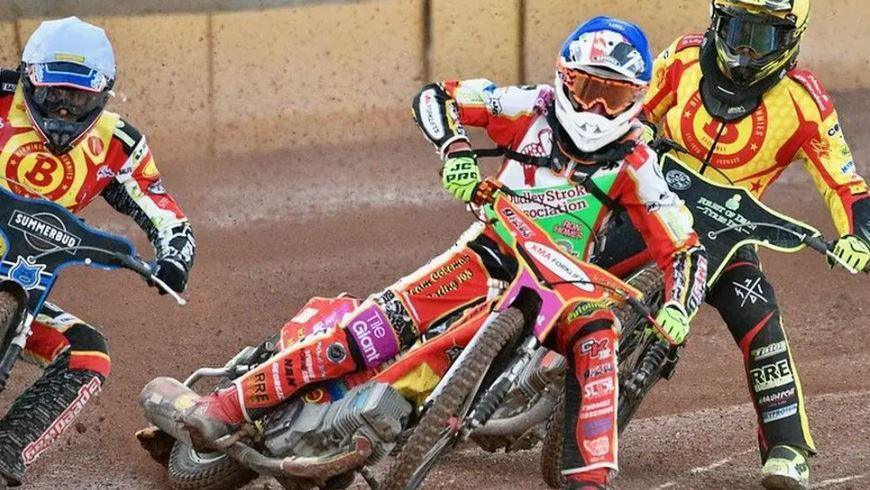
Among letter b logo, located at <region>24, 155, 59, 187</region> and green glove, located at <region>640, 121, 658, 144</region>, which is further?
green glove, located at <region>640, 121, 658, 144</region>

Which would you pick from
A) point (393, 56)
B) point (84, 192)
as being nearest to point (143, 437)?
point (84, 192)

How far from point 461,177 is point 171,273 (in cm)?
136

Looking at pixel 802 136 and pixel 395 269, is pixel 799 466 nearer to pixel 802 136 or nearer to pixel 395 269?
pixel 802 136

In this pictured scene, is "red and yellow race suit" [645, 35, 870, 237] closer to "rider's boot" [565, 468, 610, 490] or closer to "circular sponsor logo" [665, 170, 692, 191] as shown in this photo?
"circular sponsor logo" [665, 170, 692, 191]

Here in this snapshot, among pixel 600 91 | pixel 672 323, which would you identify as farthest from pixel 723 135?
pixel 672 323

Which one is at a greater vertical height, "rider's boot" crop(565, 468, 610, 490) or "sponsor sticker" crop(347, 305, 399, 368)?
"sponsor sticker" crop(347, 305, 399, 368)

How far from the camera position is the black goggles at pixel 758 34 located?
7.84 meters

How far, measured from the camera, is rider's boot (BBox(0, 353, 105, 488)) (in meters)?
6.57

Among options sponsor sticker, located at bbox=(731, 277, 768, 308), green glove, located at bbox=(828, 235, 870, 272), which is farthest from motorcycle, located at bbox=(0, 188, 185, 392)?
green glove, located at bbox=(828, 235, 870, 272)

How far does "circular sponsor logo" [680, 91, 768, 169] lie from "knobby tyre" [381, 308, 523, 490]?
7.53 ft

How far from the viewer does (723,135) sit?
8.09 metres

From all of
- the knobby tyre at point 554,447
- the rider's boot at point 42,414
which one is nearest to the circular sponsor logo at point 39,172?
the rider's boot at point 42,414

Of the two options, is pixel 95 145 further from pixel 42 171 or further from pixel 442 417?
pixel 442 417

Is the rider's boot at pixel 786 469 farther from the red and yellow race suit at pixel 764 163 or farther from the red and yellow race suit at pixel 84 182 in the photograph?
the red and yellow race suit at pixel 84 182
